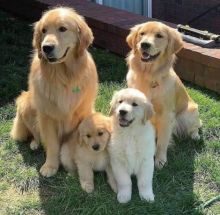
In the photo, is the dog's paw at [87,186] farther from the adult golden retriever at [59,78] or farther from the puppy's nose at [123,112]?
the puppy's nose at [123,112]

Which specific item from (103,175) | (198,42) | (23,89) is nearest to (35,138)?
(103,175)

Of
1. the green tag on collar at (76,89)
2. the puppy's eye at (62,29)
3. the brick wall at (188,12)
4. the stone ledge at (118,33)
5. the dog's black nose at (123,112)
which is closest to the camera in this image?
the dog's black nose at (123,112)

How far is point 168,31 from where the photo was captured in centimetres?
432

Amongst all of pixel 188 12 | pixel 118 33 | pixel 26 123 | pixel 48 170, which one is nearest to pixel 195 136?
pixel 48 170

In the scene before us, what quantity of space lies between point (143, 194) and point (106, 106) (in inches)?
63.9

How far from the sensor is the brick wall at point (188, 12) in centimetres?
883

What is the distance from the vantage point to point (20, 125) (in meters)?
4.74

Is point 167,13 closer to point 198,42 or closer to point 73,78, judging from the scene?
point 198,42

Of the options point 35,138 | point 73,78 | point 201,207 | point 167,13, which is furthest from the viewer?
point 167,13

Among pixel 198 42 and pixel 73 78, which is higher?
pixel 73 78

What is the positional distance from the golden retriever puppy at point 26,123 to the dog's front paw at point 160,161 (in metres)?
1.15

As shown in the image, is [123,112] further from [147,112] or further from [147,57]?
[147,57]

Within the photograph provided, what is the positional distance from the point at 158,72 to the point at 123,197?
3.88ft

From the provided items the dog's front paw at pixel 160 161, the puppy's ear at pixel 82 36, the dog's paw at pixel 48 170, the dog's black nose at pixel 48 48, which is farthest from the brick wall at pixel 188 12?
the dog's black nose at pixel 48 48
